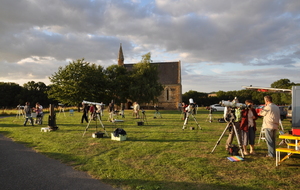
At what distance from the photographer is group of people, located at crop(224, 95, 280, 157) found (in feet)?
23.6

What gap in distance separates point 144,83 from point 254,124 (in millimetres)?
32083

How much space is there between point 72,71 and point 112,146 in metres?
30.9

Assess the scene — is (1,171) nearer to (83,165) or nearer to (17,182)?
Answer: (17,182)

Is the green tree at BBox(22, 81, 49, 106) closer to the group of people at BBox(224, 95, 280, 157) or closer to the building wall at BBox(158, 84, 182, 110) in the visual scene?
the building wall at BBox(158, 84, 182, 110)

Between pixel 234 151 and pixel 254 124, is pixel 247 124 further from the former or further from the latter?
pixel 234 151

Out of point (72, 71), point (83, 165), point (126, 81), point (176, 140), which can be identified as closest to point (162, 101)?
point (126, 81)

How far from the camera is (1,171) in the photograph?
618 cm

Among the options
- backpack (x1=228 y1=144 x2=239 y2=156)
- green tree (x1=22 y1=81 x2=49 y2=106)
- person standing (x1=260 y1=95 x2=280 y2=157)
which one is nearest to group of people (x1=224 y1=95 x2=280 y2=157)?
person standing (x1=260 y1=95 x2=280 y2=157)

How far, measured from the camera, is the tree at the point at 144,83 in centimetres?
3908

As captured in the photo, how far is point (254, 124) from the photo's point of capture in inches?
316

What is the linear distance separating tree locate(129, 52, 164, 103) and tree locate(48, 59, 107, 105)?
5545 mm

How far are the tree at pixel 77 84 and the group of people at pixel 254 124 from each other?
102ft

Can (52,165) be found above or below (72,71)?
below

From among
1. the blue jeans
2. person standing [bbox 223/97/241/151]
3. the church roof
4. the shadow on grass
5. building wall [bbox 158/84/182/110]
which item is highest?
the church roof
